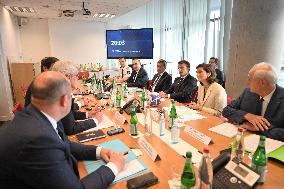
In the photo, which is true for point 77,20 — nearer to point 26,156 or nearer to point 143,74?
point 143,74

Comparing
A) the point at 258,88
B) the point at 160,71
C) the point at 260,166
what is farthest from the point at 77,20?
the point at 260,166

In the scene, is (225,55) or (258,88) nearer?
(258,88)

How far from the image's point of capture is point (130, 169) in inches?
53.2

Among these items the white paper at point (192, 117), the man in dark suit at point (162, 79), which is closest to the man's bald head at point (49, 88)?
the white paper at point (192, 117)

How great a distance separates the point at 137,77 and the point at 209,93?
274 cm

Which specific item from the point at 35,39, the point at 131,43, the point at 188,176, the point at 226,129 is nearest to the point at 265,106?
the point at 226,129

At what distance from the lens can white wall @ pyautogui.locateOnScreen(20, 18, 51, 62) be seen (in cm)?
790

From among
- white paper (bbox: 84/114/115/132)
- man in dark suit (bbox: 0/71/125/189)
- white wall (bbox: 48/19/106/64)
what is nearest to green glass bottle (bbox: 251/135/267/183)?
man in dark suit (bbox: 0/71/125/189)

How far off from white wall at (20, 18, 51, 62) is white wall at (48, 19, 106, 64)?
21cm

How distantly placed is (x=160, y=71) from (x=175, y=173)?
144 inches

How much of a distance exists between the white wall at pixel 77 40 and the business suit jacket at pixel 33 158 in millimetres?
7931

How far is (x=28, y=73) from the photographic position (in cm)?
600

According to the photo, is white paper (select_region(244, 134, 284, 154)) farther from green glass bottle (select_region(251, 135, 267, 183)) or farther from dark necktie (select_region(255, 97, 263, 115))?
dark necktie (select_region(255, 97, 263, 115))

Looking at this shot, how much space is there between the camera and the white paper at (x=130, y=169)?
4.21 feet
